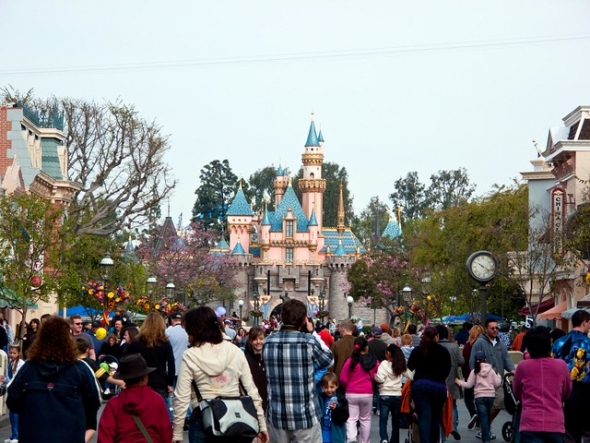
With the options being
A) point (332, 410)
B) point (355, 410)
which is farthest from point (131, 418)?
point (355, 410)

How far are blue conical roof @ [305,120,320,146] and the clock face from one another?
413 feet

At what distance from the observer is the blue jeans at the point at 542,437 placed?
12273 millimetres

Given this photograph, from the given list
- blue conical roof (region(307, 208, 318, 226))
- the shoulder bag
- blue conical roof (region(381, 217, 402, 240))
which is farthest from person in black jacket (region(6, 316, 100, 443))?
blue conical roof (region(307, 208, 318, 226))

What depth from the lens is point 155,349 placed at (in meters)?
14.9

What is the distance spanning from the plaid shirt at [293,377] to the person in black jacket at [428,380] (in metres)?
4.18

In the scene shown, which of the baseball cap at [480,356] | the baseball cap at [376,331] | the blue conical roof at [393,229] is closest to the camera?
the baseball cap at [480,356]

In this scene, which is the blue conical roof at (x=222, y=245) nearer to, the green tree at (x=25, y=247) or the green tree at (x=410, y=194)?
the green tree at (x=410, y=194)

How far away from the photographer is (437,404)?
52.1 ft

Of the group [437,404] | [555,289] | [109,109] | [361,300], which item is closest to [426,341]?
[437,404]

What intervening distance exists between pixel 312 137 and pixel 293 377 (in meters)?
143

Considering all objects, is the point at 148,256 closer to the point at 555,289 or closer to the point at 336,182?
the point at 555,289

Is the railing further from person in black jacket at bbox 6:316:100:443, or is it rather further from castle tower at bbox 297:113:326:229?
castle tower at bbox 297:113:326:229

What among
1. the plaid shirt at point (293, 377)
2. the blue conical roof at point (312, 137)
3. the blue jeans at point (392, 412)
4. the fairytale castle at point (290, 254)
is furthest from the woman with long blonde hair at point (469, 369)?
the blue conical roof at point (312, 137)

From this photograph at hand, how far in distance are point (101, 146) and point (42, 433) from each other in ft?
167
